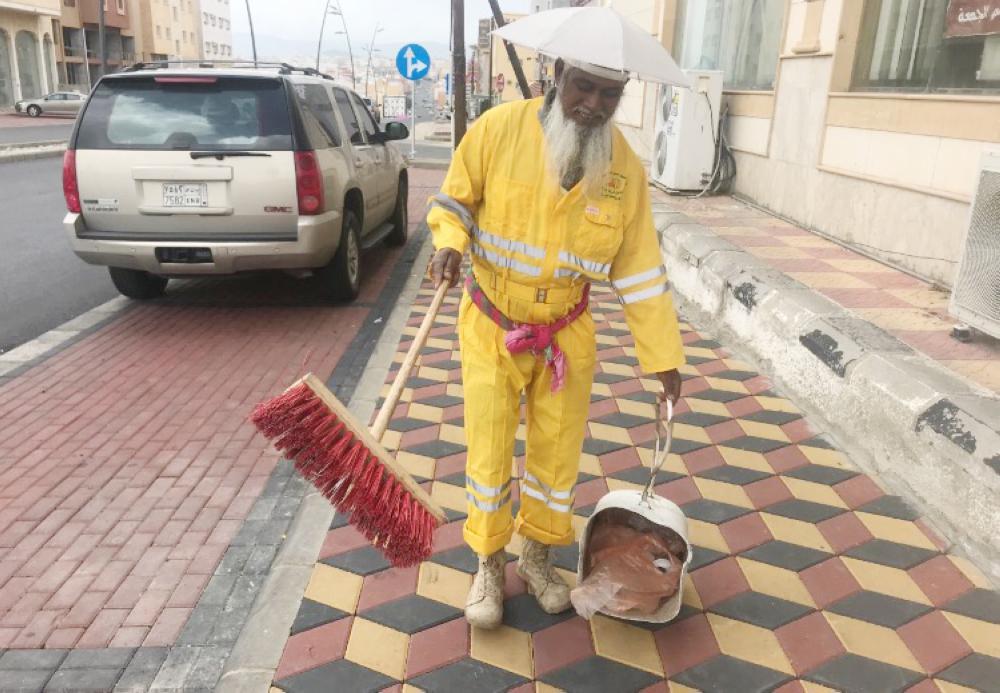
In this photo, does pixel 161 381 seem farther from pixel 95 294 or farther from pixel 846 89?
pixel 846 89

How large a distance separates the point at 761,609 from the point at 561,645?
749 millimetres

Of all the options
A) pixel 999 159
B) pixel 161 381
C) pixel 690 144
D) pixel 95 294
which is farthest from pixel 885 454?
pixel 690 144

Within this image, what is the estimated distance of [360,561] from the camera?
298 cm

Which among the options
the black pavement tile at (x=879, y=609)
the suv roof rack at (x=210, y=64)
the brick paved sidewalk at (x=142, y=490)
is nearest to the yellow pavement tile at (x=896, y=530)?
the black pavement tile at (x=879, y=609)

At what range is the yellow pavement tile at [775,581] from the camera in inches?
112

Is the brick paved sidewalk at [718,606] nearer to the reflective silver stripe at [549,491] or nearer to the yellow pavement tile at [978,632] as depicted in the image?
the yellow pavement tile at [978,632]

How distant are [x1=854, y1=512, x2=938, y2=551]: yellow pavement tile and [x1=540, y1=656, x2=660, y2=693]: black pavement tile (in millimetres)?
1355

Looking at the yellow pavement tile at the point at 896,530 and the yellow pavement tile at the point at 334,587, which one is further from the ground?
the yellow pavement tile at the point at 896,530

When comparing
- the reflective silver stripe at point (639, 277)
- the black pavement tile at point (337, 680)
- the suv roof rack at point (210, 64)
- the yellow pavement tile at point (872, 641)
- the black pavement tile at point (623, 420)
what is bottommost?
the black pavement tile at point (337, 680)

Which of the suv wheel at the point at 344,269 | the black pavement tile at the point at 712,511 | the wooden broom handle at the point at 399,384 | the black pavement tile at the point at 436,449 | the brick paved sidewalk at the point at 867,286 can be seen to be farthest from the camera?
the suv wheel at the point at 344,269

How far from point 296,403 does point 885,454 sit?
2.76m

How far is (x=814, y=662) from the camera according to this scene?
2523 millimetres

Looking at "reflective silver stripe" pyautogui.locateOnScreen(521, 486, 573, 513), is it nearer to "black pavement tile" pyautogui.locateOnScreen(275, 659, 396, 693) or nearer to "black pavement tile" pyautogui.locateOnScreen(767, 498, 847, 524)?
"black pavement tile" pyautogui.locateOnScreen(275, 659, 396, 693)

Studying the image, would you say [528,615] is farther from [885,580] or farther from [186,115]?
[186,115]
